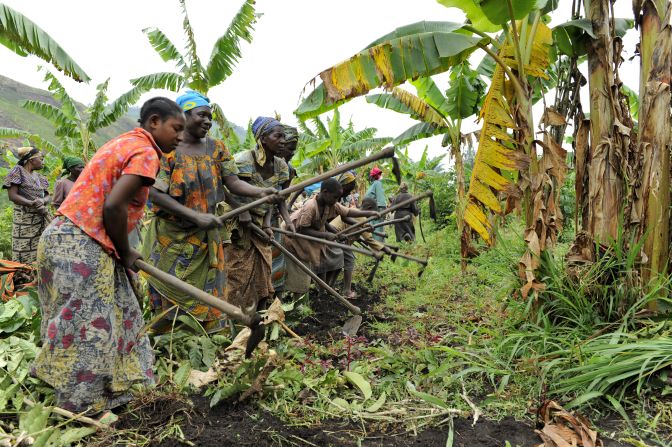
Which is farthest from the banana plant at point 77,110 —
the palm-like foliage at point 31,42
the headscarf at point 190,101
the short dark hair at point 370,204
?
the headscarf at point 190,101

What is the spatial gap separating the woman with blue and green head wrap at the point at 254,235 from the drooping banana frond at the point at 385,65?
688 millimetres

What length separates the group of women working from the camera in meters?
2.38

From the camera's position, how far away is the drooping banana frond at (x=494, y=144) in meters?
4.25

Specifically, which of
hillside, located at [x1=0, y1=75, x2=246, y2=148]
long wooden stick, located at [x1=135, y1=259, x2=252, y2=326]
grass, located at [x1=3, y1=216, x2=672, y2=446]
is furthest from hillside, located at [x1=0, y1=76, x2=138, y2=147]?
long wooden stick, located at [x1=135, y1=259, x2=252, y2=326]

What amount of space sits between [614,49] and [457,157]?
5663mm

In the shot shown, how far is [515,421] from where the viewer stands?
8.45ft

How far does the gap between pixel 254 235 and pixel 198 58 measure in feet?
21.2

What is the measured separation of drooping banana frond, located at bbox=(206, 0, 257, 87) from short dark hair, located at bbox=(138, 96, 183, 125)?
7.03m

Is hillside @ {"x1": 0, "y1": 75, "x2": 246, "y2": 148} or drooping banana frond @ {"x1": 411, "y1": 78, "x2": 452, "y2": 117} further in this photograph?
hillside @ {"x1": 0, "y1": 75, "x2": 246, "y2": 148}

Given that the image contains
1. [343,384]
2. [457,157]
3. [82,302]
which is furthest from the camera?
[457,157]

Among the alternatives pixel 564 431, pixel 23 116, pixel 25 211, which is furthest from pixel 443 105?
pixel 23 116

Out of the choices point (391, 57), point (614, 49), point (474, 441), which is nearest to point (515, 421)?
point (474, 441)

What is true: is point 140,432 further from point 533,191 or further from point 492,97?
point 492,97

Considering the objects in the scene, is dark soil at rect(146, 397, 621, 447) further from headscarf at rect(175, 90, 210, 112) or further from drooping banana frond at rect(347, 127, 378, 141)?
drooping banana frond at rect(347, 127, 378, 141)
